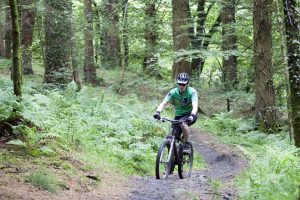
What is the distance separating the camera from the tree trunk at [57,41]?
16.2 metres

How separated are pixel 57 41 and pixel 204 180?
389 inches

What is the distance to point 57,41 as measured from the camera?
54.9 ft

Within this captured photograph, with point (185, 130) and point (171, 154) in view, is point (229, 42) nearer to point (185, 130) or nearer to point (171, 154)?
point (185, 130)

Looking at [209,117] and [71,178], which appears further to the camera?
[209,117]

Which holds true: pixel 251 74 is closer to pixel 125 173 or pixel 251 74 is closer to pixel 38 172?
pixel 125 173

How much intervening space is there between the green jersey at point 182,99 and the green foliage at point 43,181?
127 inches

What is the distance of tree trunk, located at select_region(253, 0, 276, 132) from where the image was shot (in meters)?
14.4

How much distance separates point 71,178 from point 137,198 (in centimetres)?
119

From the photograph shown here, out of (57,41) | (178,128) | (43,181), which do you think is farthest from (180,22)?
(43,181)

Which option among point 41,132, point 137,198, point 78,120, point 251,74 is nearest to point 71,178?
point 137,198

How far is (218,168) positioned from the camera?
11562mm

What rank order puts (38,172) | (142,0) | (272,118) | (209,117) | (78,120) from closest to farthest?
(38,172) < (78,120) < (272,118) < (209,117) < (142,0)

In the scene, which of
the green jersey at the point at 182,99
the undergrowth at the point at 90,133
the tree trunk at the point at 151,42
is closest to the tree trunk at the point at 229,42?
the tree trunk at the point at 151,42

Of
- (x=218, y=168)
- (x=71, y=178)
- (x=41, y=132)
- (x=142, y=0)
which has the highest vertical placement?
(x=142, y=0)
